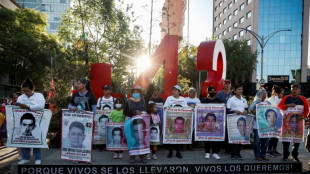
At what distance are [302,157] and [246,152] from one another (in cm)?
180

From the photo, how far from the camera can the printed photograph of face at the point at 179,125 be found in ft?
21.3

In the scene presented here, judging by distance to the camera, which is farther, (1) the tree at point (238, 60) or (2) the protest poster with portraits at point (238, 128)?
(1) the tree at point (238, 60)

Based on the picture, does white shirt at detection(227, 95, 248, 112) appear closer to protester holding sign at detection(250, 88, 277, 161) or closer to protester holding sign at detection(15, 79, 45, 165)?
protester holding sign at detection(250, 88, 277, 161)

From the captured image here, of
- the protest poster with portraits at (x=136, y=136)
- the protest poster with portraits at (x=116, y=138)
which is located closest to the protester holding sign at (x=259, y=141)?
the protest poster with portraits at (x=136, y=136)

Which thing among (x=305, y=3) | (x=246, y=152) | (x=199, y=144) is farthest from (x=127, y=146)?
(x=305, y=3)

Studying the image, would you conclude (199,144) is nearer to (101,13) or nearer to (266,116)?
(266,116)

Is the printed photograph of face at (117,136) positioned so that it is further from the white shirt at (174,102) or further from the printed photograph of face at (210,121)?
the printed photograph of face at (210,121)

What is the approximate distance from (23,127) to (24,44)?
27230mm

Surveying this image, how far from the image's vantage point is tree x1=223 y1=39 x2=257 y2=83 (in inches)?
1407

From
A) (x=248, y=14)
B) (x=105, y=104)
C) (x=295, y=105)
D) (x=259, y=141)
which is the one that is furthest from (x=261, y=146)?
(x=248, y=14)

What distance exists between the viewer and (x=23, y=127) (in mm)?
5562

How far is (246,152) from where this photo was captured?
7.19 meters

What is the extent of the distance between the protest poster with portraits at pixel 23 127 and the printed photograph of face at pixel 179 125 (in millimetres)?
3093

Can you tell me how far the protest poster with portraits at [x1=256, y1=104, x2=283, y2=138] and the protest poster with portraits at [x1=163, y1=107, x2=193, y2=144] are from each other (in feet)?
5.56
